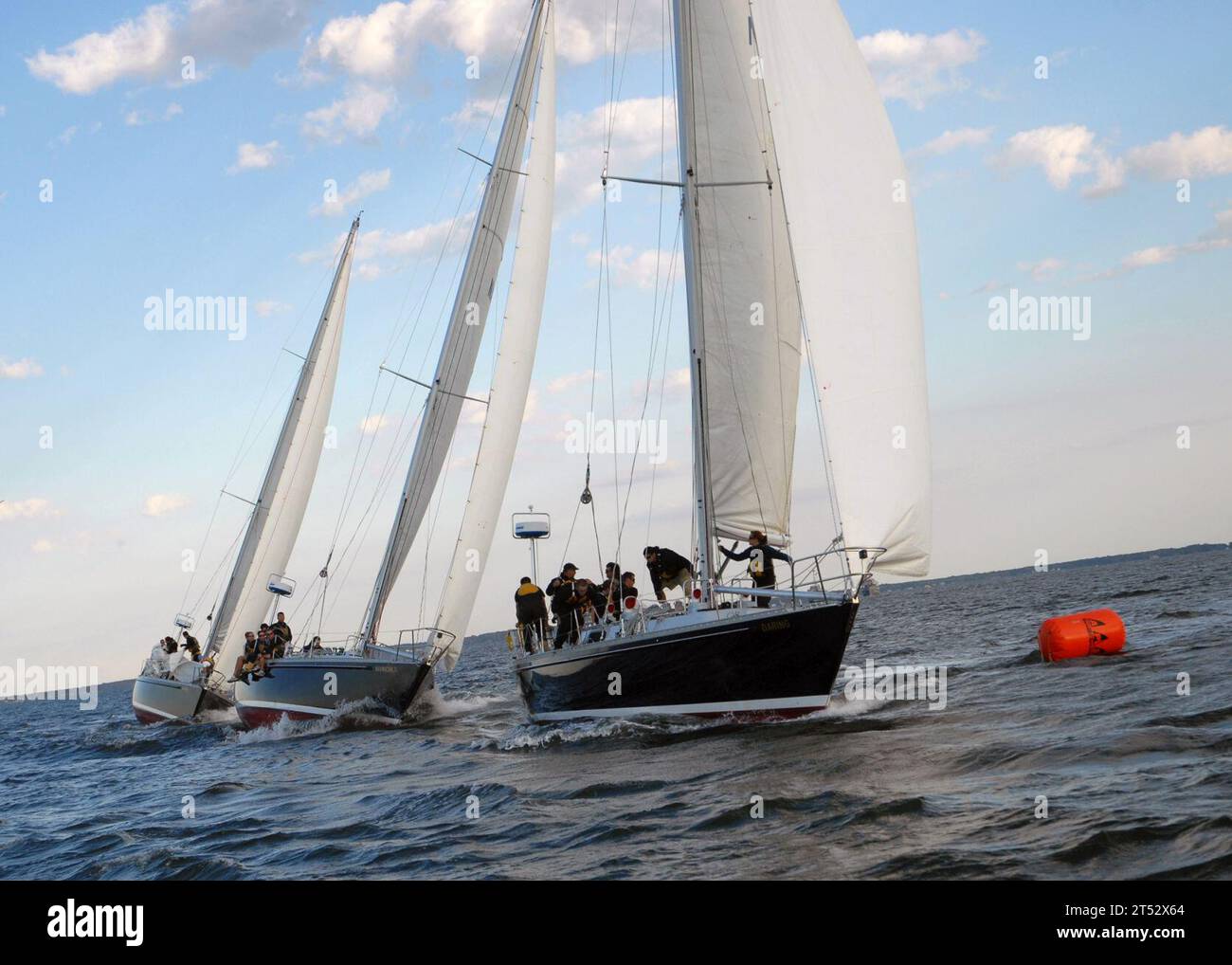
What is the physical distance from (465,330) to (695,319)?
26.4 ft

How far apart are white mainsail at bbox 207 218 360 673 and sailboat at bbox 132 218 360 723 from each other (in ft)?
0.09

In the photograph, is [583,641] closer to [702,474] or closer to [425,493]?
[702,474]

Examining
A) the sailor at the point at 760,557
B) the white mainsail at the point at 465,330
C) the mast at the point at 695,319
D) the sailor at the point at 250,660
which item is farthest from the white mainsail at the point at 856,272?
the sailor at the point at 250,660

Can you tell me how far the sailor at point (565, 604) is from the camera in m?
18.2

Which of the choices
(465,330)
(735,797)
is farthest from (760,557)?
(465,330)

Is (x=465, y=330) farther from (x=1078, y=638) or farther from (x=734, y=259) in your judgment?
(x=1078, y=638)

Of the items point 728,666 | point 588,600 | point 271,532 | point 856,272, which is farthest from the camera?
point 271,532

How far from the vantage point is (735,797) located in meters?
10.2

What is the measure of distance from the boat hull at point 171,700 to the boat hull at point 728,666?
18685 millimetres

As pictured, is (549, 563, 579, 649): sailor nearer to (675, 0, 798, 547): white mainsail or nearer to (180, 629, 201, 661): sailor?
(675, 0, 798, 547): white mainsail

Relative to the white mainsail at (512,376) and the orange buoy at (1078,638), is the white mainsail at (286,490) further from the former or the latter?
the orange buoy at (1078,638)
